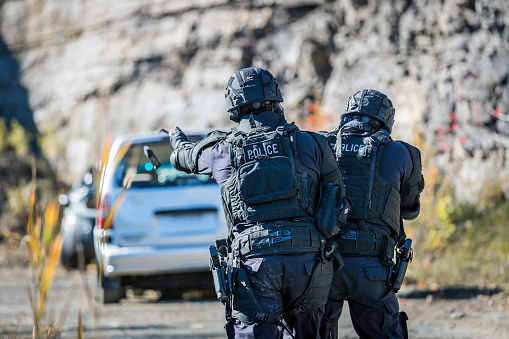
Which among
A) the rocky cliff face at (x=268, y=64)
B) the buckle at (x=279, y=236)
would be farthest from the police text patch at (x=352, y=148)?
the rocky cliff face at (x=268, y=64)

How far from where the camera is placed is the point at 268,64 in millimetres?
15984

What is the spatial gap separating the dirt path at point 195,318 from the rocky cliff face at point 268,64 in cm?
191

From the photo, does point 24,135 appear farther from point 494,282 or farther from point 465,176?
point 494,282

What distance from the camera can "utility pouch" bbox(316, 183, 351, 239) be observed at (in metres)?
3.88

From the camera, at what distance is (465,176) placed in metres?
11.1

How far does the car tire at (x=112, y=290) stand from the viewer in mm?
7832

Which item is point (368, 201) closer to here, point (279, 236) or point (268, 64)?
point (279, 236)

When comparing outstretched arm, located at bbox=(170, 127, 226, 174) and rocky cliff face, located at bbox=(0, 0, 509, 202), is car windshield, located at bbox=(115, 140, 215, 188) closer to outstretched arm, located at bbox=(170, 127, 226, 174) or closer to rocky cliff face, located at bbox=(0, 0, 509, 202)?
rocky cliff face, located at bbox=(0, 0, 509, 202)

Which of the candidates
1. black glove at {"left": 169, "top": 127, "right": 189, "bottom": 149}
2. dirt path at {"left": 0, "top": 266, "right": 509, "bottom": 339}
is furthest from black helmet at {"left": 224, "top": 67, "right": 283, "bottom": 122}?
dirt path at {"left": 0, "top": 266, "right": 509, "bottom": 339}

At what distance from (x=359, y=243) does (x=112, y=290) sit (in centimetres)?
415

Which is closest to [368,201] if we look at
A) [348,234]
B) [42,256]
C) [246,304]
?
[348,234]

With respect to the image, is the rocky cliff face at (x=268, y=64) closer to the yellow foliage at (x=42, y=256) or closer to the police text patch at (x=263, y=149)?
the police text patch at (x=263, y=149)

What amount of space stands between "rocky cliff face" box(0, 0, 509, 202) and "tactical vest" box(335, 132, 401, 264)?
3.70m

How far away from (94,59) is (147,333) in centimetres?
1379
